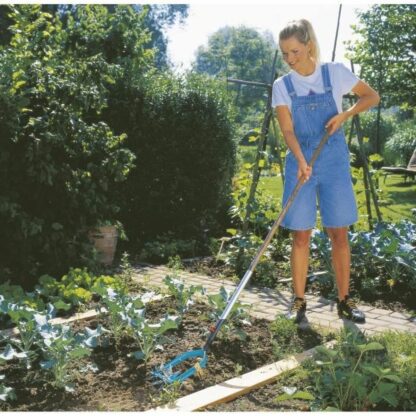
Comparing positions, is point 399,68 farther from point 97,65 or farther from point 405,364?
point 405,364

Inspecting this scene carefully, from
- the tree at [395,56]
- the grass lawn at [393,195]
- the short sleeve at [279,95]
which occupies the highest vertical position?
the tree at [395,56]

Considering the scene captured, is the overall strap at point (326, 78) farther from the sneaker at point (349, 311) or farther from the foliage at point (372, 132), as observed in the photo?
the foliage at point (372, 132)

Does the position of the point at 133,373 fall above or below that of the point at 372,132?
below

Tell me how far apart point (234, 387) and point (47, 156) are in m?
2.70

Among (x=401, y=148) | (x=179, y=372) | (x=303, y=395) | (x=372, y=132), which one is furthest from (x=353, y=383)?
(x=372, y=132)

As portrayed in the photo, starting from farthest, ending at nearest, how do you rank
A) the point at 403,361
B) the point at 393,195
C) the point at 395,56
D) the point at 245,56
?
the point at 245,56 → the point at 395,56 → the point at 393,195 → the point at 403,361

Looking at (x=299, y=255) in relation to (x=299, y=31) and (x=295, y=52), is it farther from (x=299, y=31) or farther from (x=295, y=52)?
(x=299, y=31)

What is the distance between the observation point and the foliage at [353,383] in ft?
8.27

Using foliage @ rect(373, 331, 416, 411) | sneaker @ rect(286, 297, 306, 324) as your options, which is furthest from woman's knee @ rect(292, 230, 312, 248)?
foliage @ rect(373, 331, 416, 411)

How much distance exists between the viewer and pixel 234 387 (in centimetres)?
282

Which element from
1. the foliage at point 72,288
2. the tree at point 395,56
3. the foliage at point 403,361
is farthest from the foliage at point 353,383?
the tree at point 395,56

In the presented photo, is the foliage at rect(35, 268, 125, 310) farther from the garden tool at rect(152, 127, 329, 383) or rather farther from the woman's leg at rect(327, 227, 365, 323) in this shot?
the woman's leg at rect(327, 227, 365, 323)

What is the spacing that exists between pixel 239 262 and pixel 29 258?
171cm

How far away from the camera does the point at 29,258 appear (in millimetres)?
4973
